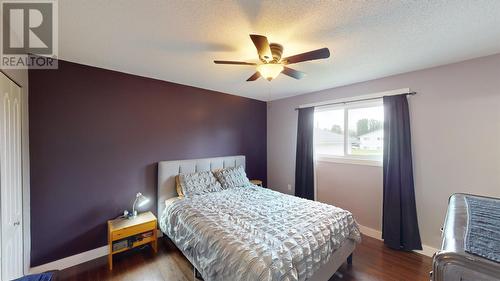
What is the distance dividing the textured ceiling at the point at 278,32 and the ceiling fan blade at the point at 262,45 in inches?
7.4

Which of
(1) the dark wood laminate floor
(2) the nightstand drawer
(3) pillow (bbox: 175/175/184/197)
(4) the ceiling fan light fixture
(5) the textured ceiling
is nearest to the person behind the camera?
(5) the textured ceiling

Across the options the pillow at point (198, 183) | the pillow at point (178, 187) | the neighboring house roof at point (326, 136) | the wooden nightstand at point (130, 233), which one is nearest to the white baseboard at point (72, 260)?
the wooden nightstand at point (130, 233)

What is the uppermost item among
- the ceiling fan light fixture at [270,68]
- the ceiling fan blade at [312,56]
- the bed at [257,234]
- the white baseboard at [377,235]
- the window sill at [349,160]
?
the ceiling fan blade at [312,56]

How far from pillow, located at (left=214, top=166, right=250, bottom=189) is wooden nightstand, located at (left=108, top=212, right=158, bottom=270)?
1.15 m

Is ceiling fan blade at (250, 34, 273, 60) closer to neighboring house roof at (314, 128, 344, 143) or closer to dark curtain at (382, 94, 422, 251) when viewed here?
dark curtain at (382, 94, 422, 251)

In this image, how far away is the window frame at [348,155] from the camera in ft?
9.85

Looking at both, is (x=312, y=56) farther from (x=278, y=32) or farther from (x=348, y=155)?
(x=348, y=155)

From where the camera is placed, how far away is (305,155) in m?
3.76

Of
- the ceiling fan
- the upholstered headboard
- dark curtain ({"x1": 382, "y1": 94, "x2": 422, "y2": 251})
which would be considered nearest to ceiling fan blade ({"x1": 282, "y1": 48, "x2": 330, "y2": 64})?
the ceiling fan

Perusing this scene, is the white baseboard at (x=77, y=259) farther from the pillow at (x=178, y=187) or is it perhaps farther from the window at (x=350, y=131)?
the window at (x=350, y=131)

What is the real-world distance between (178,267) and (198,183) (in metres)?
1.11

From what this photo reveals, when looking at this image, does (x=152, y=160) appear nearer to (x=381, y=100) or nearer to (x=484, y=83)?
(x=381, y=100)

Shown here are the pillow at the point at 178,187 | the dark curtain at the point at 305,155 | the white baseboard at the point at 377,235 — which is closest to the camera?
the white baseboard at the point at 377,235

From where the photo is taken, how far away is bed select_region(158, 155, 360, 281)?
4.78 ft
